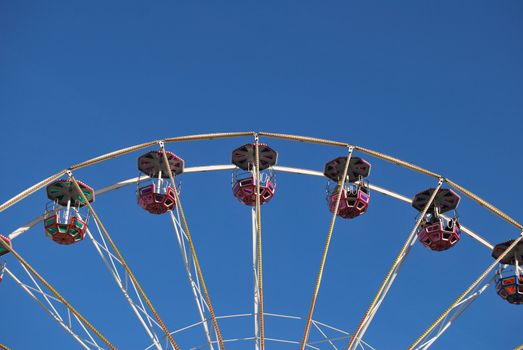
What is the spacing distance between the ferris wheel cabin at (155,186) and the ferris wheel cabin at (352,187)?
16.5 ft

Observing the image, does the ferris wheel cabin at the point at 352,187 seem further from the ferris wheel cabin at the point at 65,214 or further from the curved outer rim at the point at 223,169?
the ferris wheel cabin at the point at 65,214

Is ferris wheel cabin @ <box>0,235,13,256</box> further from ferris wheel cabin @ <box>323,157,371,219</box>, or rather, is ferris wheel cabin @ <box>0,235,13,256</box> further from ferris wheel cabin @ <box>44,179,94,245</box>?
ferris wheel cabin @ <box>323,157,371,219</box>

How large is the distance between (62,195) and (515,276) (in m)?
15.2

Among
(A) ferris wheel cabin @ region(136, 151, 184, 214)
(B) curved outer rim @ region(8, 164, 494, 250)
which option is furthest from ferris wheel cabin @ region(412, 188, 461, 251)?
(A) ferris wheel cabin @ region(136, 151, 184, 214)

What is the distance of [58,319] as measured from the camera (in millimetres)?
22016

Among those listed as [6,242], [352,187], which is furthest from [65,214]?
[352,187]

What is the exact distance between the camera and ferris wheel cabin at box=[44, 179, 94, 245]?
26094 mm

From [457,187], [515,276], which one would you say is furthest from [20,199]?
[515,276]

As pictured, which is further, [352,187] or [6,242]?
[352,187]

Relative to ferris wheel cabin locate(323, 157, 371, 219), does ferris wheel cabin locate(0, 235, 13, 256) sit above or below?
below

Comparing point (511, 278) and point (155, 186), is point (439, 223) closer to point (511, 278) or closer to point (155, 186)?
point (511, 278)

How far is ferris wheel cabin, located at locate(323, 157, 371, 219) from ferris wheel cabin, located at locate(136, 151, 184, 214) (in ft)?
16.5

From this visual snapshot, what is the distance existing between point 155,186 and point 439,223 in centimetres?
954

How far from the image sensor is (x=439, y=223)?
2742 cm
